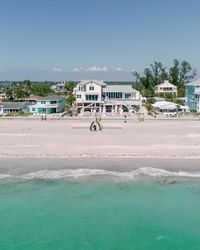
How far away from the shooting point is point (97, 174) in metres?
22.5

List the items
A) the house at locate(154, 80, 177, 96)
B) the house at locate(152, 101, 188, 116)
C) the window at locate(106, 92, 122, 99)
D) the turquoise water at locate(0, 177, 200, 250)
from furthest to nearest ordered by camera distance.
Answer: the house at locate(154, 80, 177, 96) → the window at locate(106, 92, 122, 99) → the house at locate(152, 101, 188, 116) → the turquoise water at locate(0, 177, 200, 250)

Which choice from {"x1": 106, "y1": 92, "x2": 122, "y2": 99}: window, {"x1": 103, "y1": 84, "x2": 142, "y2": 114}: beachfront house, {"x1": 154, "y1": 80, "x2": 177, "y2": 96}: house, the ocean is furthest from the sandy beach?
{"x1": 154, "y1": 80, "x2": 177, "y2": 96}: house

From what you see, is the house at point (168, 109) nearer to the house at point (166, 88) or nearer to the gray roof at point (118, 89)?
the gray roof at point (118, 89)

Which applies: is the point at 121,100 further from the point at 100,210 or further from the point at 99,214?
the point at 99,214

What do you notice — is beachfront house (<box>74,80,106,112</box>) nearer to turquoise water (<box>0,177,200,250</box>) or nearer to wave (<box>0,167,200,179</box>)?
wave (<box>0,167,200,179</box>)

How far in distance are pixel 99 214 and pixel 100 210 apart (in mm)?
420

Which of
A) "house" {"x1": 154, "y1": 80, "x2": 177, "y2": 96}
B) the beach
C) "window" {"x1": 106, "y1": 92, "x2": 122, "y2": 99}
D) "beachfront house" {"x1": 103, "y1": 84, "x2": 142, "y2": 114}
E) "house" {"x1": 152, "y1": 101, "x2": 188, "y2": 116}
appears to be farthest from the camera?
"house" {"x1": 154, "y1": 80, "x2": 177, "y2": 96}

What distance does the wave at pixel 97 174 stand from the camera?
22109mm

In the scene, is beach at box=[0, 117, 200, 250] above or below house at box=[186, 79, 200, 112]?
below

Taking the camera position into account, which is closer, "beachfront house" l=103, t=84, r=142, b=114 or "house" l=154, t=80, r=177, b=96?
"beachfront house" l=103, t=84, r=142, b=114

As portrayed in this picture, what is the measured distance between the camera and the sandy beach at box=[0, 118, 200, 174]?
2464cm

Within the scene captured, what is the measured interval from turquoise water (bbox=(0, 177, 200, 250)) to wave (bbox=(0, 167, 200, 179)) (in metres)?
0.86

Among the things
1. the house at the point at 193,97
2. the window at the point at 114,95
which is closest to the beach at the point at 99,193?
the house at the point at 193,97

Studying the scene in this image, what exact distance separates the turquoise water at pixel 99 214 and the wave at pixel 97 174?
86 cm
